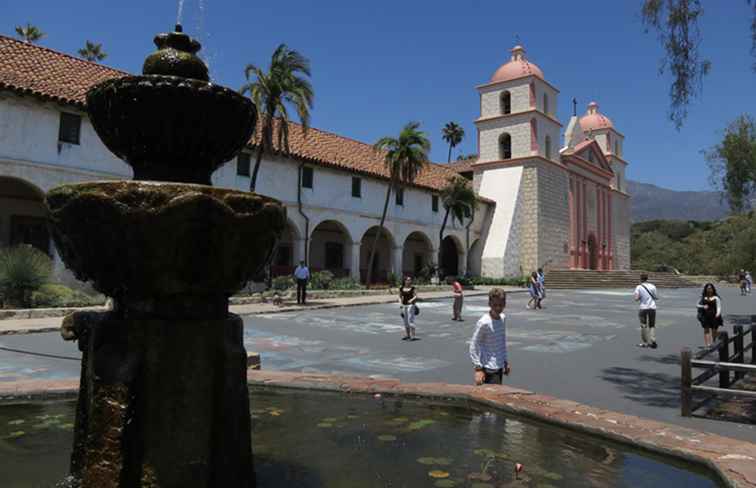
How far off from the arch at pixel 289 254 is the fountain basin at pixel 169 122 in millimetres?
21124

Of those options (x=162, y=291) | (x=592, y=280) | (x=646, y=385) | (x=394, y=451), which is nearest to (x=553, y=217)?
(x=592, y=280)

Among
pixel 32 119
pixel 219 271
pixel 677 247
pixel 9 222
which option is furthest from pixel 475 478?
pixel 677 247

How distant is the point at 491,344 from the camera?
16.8ft

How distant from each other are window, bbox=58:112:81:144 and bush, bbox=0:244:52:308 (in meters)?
4.31

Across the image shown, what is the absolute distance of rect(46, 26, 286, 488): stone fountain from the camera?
2.58 m

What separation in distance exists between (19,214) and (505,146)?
2931 centimetres

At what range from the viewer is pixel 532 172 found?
35625 millimetres

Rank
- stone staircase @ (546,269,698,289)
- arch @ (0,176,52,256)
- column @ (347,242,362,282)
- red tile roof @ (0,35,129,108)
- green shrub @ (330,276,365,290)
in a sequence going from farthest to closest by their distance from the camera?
stone staircase @ (546,269,698,289) < column @ (347,242,362,282) < green shrub @ (330,276,365,290) < arch @ (0,176,52,256) < red tile roof @ (0,35,129,108)

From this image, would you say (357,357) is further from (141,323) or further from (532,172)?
(532,172)

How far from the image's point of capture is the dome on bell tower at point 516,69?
35.9m

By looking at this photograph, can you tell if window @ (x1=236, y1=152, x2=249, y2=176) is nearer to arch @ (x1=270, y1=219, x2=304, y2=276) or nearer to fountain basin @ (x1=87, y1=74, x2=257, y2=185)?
arch @ (x1=270, y1=219, x2=304, y2=276)

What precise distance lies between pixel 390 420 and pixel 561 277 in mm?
32694

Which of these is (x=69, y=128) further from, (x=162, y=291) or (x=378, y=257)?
(x=378, y=257)

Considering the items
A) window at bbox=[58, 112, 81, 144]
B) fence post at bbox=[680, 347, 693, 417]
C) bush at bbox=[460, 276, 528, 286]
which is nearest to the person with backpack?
fence post at bbox=[680, 347, 693, 417]
